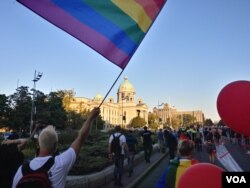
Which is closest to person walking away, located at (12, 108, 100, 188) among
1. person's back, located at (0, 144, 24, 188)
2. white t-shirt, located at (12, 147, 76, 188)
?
white t-shirt, located at (12, 147, 76, 188)

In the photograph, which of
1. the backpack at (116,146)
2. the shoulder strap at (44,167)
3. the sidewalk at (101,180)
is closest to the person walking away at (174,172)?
the shoulder strap at (44,167)

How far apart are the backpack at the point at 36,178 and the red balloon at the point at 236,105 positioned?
1.60 meters

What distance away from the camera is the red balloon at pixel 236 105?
3.13 meters

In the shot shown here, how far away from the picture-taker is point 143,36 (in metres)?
4.24

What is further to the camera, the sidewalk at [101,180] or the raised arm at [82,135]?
the sidewalk at [101,180]

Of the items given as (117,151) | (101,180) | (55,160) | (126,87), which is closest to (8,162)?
(55,160)

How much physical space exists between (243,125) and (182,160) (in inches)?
42.3

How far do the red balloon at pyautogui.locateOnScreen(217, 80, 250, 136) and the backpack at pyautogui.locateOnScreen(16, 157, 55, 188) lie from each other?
1.60m

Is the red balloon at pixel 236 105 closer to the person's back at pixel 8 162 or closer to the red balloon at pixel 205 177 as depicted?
the red balloon at pixel 205 177

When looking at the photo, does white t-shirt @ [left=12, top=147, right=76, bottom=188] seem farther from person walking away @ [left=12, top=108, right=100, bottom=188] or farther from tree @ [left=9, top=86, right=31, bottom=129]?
tree @ [left=9, top=86, right=31, bottom=129]

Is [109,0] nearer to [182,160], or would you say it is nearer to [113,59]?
[113,59]

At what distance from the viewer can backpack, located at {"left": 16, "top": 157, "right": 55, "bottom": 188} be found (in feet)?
10.1

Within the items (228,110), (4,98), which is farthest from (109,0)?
(4,98)

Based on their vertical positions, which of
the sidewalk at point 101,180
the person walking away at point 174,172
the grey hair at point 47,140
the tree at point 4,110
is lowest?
the sidewalk at point 101,180
